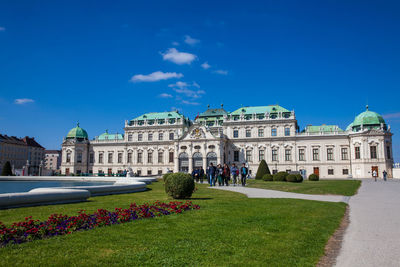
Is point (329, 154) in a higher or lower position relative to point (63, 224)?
higher

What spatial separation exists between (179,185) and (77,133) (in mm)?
71075

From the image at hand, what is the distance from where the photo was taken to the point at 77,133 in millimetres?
79625

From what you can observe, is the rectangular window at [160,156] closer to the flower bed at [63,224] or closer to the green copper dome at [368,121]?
the green copper dome at [368,121]

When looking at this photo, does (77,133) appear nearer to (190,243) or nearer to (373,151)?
(373,151)

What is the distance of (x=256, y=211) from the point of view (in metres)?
12.4

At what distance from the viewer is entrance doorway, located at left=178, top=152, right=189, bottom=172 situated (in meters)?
66.8

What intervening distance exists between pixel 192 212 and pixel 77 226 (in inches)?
181

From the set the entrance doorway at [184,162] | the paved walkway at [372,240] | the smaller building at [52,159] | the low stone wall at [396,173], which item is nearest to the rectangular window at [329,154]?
the low stone wall at [396,173]

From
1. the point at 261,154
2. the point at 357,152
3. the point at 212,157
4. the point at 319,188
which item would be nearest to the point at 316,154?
the point at 357,152

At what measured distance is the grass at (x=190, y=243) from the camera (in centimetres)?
604

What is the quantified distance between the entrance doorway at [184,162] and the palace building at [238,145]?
0.23 m

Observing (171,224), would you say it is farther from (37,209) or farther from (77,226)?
(37,209)

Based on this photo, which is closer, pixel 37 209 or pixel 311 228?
pixel 311 228

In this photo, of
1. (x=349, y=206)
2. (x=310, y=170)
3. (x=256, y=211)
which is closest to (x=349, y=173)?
(x=310, y=170)
